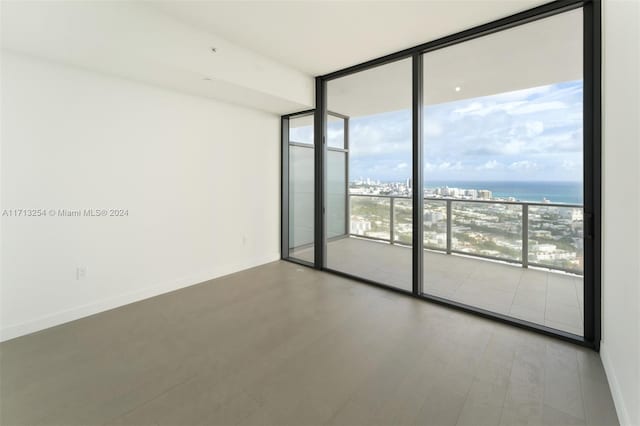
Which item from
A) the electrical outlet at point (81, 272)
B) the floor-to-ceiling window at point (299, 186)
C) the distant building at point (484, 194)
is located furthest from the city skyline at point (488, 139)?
the electrical outlet at point (81, 272)

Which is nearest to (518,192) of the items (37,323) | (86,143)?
(86,143)

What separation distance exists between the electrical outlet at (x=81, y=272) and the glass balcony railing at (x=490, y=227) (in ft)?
12.0

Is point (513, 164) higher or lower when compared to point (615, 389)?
higher

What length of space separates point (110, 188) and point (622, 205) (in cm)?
422

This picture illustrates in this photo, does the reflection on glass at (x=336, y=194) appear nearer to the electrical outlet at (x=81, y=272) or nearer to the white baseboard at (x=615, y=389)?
the electrical outlet at (x=81, y=272)

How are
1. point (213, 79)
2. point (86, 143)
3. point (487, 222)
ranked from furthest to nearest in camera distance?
point (487, 222), point (213, 79), point (86, 143)

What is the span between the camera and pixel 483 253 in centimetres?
465

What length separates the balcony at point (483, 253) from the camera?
3.22 m

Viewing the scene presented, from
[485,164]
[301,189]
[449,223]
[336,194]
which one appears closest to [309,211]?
[301,189]

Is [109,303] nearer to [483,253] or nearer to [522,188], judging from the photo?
[522,188]

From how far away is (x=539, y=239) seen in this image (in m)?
4.05

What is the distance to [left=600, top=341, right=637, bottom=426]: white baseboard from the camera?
152cm

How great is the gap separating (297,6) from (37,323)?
370 cm

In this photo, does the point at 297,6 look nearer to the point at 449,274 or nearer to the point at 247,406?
the point at 247,406
